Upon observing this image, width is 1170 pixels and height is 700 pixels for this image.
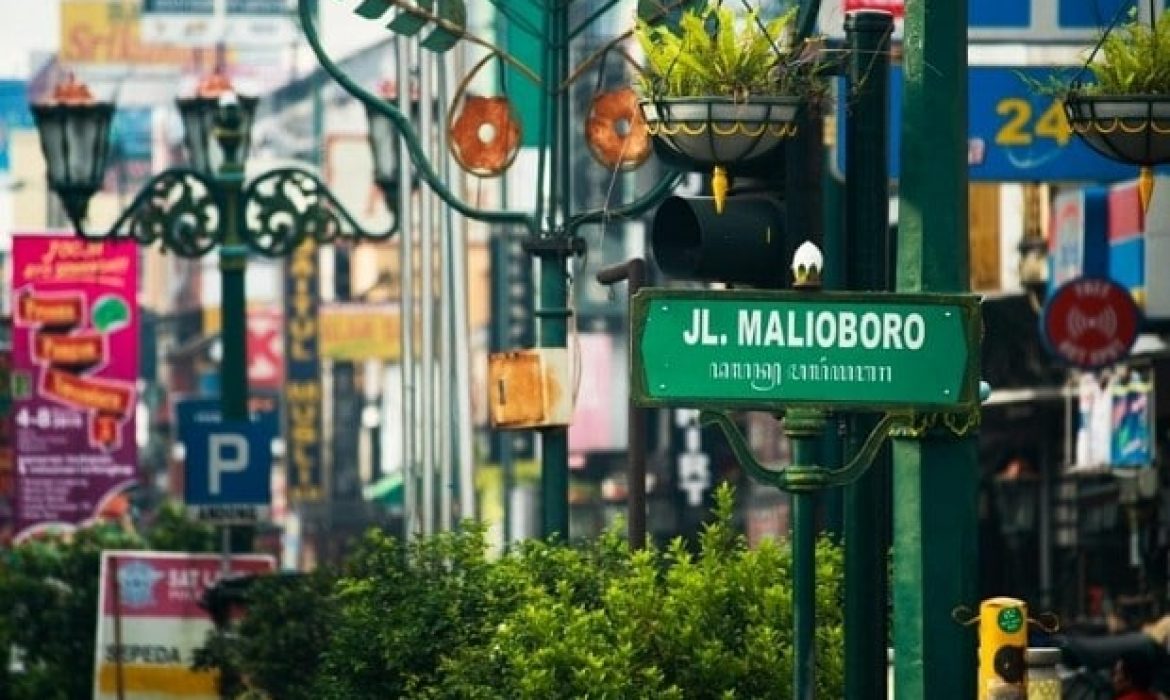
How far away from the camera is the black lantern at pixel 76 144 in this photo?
100ft

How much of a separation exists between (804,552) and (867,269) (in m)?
1.48

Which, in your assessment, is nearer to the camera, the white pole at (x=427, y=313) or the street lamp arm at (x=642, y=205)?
the street lamp arm at (x=642, y=205)

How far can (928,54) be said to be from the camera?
12.2 m

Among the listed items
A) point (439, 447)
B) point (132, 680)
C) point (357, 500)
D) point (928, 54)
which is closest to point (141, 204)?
point (439, 447)

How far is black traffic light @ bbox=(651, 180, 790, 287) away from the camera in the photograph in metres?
12.7

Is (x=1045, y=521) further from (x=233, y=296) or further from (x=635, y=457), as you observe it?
(x=635, y=457)

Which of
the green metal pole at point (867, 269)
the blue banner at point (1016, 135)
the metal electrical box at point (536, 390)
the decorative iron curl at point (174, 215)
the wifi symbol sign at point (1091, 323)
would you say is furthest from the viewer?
the wifi symbol sign at point (1091, 323)

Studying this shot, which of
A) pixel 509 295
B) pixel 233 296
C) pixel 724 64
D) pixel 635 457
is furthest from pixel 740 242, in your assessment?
pixel 509 295

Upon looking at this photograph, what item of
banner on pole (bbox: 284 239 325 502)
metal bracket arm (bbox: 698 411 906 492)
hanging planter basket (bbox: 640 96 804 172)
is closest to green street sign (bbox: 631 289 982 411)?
metal bracket arm (bbox: 698 411 906 492)

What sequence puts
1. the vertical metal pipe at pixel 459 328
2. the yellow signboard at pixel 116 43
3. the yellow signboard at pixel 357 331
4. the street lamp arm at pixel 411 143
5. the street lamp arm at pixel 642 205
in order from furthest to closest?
the yellow signboard at pixel 116 43, the yellow signboard at pixel 357 331, the vertical metal pipe at pixel 459 328, the street lamp arm at pixel 411 143, the street lamp arm at pixel 642 205

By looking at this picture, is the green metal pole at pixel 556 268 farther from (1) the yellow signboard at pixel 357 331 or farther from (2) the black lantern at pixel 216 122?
(1) the yellow signboard at pixel 357 331

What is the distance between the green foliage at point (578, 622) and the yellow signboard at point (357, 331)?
9476 cm

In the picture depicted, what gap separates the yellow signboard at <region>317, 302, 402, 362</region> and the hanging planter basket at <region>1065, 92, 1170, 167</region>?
98679mm

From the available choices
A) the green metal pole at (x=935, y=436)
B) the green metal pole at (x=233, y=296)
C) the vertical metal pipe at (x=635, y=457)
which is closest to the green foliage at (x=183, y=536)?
the green metal pole at (x=233, y=296)
